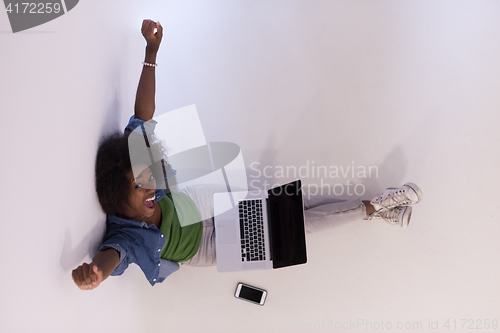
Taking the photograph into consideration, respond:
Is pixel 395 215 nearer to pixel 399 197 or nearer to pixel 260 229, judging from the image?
pixel 399 197

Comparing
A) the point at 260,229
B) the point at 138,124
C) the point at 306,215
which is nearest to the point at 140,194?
the point at 138,124

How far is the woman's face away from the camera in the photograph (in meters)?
1.26

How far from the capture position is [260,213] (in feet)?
5.31

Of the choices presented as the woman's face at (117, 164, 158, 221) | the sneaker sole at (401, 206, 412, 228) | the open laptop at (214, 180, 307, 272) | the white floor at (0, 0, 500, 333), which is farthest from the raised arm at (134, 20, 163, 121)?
the sneaker sole at (401, 206, 412, 228)

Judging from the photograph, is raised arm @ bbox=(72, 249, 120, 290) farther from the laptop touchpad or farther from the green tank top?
the laptop touchpad

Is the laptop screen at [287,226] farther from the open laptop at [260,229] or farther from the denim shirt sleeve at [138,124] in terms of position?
the denim shirt sleeve at [138,124]

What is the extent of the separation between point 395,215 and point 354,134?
483 mm

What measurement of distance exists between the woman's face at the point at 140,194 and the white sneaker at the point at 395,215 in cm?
111

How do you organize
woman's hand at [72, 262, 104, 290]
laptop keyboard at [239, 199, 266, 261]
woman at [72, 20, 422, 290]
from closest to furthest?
woman's hand at [72, 262, 104, 290]
woman at [72, 20, 422, 290]
laptop keyboard at [239, 199, 266, 261]

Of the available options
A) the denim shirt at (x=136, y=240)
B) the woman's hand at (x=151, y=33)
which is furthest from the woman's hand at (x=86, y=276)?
the woman's hand at (x=151, y=33)

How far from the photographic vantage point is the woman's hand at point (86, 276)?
99 cm

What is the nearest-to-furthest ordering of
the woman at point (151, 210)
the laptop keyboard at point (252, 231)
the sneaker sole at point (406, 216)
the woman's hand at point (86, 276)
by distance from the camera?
the woman's hand at point (86, 276)
the woman at point (151, 210)
the laptop keyboard at point (252, 231)
the sneaker sole at point (406, 216)

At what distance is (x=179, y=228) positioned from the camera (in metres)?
1.57

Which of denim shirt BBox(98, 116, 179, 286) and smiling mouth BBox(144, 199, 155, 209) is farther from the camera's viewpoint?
smiling mouth BBox(144, 199, 155, 209)
